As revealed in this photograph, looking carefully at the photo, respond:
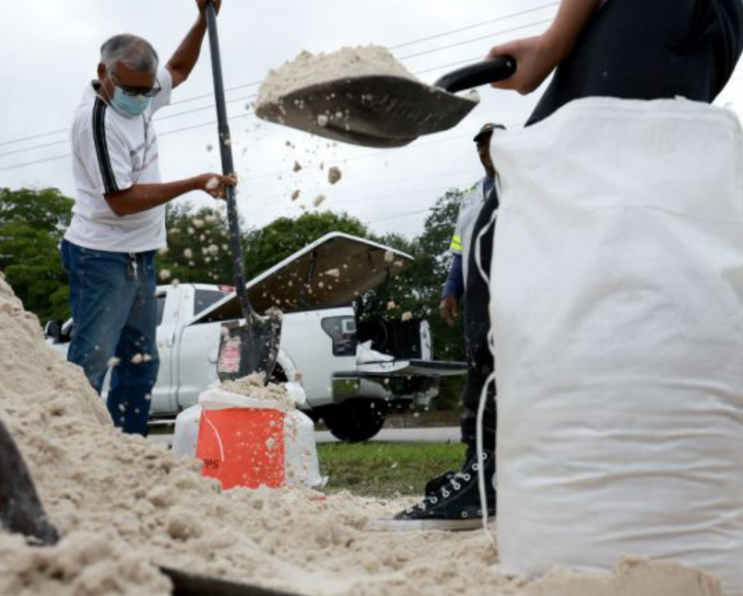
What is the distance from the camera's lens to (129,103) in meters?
4.17

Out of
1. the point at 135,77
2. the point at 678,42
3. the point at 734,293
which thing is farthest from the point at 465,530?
the point at 135,77

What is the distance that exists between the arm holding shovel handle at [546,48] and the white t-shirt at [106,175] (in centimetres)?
211

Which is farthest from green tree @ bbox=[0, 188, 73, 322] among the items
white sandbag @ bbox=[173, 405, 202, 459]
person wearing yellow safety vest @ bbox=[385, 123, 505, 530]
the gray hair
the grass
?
→ person wearing yellow safety vest @ bbox=[385, 123, 505, 530]

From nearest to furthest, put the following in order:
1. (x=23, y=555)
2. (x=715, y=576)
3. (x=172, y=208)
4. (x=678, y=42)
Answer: (x=23, y=555) < (x=715, y=576) < (x=678, y=42) < (x=172, y=208)

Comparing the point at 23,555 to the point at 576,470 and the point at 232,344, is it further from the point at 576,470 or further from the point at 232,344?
the point at 232,344

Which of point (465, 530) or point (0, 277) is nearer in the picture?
point (465, 530)

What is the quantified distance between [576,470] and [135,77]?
2997mm

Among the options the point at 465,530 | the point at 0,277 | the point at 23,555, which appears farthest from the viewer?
the point at 0,277

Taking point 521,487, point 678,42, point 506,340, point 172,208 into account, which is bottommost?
point 521,487

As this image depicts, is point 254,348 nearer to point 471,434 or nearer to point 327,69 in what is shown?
point 471,434

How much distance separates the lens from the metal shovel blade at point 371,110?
2.51m

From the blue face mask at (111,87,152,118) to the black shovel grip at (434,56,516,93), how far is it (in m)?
2.07

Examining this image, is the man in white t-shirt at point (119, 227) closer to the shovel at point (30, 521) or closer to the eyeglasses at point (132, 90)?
the eyeglasses at point (132, 90)

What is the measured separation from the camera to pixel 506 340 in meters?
1.94
